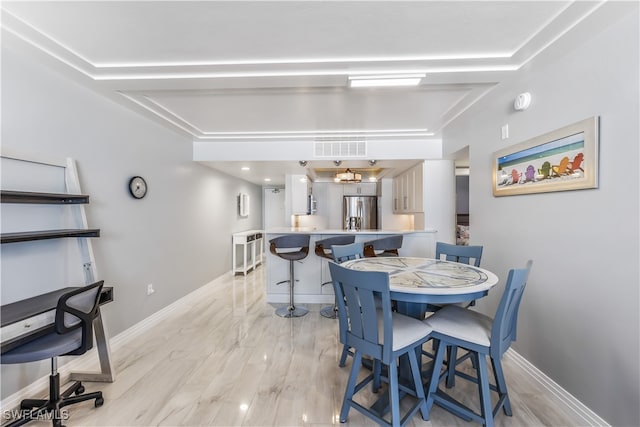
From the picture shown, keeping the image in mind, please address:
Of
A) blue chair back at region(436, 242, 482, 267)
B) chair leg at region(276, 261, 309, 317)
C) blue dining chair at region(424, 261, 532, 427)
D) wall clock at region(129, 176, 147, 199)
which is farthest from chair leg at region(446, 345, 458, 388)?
wall clock at region(129, 176, 147, 199)

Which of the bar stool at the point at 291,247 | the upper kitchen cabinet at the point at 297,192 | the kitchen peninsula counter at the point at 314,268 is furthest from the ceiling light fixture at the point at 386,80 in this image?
the upper kitchen cabinet at the point at 297,192

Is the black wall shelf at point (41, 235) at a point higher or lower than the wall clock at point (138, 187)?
lower

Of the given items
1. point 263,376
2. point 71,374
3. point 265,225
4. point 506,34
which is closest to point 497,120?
point 506,34

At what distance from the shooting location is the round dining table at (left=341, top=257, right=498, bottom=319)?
62.9 inches

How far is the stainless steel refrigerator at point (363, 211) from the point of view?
21.9 ft

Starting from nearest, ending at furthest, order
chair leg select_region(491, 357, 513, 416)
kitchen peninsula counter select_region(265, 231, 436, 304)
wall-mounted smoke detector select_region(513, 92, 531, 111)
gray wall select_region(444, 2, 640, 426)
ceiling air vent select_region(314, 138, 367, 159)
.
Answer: gray wall select_region(444, 2, 640, 426)
chair leg select_region(491, 357, 513, 416)
wall-mounted smoke detector select_region(513, 92, 531, 111)
kitchen peninsula counter select_region(265, 231, 436, 304)
ceiling air vent select_region(314, 138, 367, 159)

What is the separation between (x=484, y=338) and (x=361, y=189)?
17.8ft

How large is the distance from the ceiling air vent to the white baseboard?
3.00m

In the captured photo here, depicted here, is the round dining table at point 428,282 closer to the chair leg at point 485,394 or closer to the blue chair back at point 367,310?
the blue chair back at point 367,310

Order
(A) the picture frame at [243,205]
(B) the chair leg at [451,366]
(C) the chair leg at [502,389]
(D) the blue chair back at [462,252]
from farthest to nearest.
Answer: (A) the picture frame at [243,205]
(D) the blue chair back at [462,252]
(B) the chair leg at [451,366]
(C) the chair leg at [502,389]

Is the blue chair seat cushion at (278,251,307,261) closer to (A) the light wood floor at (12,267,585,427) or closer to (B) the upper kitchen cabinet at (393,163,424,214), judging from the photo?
(A) the light wood floor at (12,267,585,427)

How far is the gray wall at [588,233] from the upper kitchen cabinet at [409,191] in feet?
6.72

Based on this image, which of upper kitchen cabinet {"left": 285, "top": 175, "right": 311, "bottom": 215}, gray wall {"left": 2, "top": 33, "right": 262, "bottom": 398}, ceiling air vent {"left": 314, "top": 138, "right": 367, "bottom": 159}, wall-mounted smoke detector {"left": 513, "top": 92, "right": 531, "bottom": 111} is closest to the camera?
gray wall {"left": 2, "top": 33, "right": 262, "bottom": 398}

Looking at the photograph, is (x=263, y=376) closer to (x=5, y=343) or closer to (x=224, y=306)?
(x=5, y=343)
